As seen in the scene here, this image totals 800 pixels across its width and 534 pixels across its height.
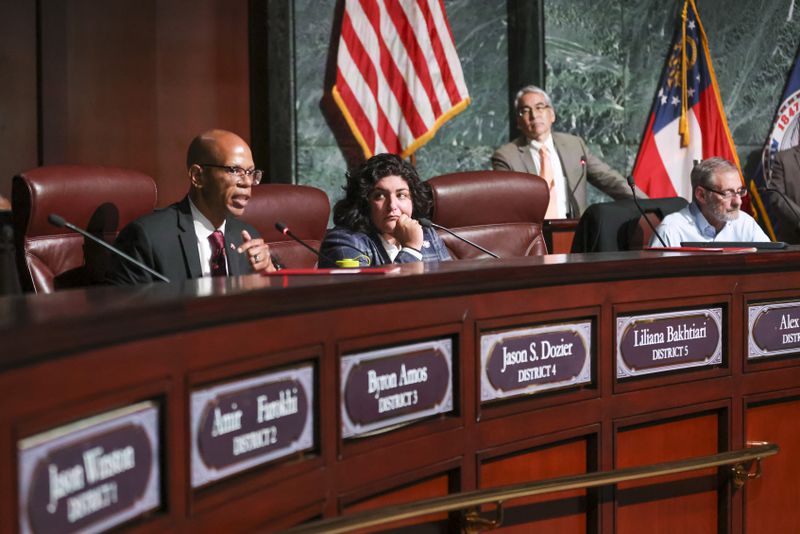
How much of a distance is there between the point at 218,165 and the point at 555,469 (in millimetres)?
1308

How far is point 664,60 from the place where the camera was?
20.7 feet

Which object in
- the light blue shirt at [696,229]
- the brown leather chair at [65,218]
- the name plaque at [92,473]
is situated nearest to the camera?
the name plaque at [92,473]

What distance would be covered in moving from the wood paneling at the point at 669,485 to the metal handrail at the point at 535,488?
0.06m

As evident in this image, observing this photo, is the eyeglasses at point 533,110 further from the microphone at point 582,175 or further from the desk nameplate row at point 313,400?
the desk nameplate row at point 313,400

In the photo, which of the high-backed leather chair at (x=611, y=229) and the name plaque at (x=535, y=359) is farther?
the high-backed leather chair at (x=611, y=229)

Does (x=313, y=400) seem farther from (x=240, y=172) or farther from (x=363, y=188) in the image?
(x=363, y=188)

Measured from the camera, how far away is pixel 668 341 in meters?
2.38

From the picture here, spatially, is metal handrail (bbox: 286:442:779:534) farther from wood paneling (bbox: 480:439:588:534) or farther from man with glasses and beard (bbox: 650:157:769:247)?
man with glasses and beard (bbox: 650:157:769:247)

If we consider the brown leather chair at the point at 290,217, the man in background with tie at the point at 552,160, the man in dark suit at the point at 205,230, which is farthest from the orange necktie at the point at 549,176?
the man in dark suit at the point at 205,230

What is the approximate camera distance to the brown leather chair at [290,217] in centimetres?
321

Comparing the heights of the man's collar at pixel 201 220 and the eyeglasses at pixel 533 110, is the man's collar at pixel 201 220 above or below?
below

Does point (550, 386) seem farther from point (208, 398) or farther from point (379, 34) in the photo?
point (379, 34)

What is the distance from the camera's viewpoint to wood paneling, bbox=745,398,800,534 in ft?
8.33

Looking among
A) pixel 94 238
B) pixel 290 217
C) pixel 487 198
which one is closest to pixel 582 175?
pixel 487 198
